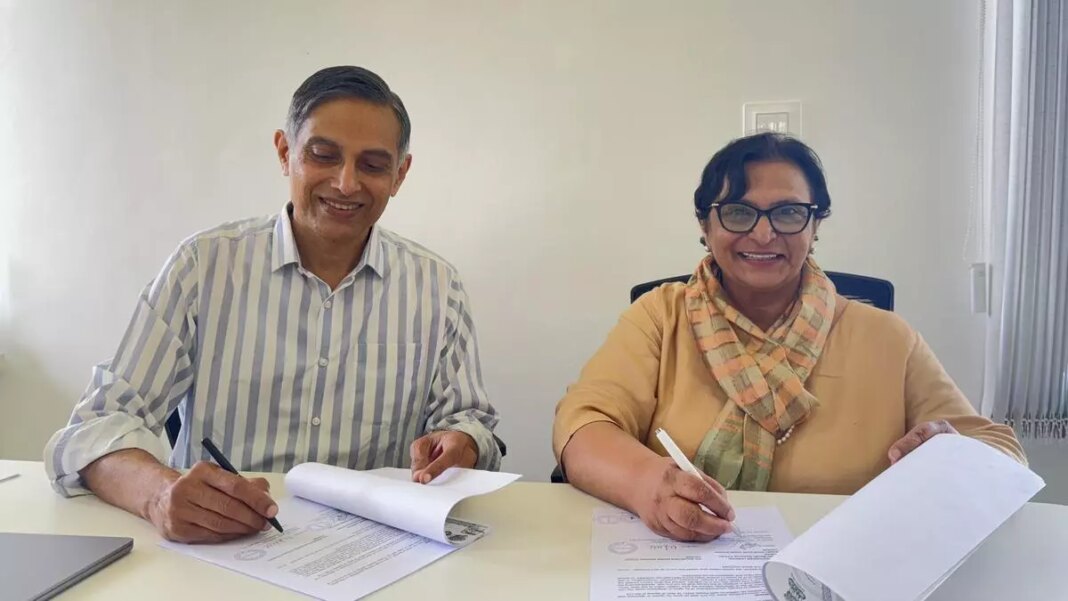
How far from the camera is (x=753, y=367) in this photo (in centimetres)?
125

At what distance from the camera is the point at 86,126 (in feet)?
7.68

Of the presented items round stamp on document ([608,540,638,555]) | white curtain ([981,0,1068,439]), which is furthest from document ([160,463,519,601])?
white curtain ([981,0,1068,439])

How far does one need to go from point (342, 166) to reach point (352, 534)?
70cm

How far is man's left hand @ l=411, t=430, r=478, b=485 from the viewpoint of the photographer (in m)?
1.04

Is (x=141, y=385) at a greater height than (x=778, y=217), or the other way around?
(x=778, y=217)

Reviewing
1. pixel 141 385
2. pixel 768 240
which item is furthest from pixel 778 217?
pixel 141 385

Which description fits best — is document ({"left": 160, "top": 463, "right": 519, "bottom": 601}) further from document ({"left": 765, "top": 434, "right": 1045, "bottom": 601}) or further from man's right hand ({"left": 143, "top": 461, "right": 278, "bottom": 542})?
document ({"left": 765, "top": 434, "right": 1045, "bottom": 601})

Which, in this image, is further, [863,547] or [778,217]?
[778,217]

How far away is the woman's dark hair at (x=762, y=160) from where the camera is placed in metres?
1.31

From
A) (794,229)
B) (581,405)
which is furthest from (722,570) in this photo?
(794,229)

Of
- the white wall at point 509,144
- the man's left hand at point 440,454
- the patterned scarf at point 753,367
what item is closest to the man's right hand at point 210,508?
the man's left hand at point 440,454

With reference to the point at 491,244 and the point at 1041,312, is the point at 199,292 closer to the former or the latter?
the point at 491,244

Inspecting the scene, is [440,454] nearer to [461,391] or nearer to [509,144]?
[461,391]

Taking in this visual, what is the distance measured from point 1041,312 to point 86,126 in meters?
2.80
